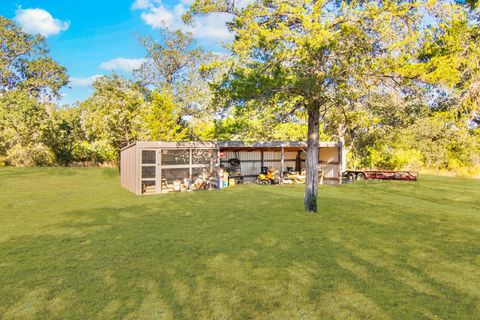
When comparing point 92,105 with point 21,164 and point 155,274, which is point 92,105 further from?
Answer: point 155,274

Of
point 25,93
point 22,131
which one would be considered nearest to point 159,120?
point 22,131

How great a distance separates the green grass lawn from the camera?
3.87 m

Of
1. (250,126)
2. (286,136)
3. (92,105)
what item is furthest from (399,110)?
(92,105)

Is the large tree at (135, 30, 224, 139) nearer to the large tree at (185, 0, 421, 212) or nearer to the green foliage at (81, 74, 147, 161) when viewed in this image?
the green foliage at (81, 74, 147, 161)

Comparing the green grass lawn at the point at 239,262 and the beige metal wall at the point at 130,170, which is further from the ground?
the beige metal wall at the point at 130,170

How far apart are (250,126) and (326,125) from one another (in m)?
16.0

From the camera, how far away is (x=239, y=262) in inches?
213

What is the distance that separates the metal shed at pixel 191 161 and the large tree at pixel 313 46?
6599 millimetres

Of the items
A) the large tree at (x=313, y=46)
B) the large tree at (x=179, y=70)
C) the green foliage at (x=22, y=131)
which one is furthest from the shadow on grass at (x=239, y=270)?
the green foliage at (x=22, y=131)

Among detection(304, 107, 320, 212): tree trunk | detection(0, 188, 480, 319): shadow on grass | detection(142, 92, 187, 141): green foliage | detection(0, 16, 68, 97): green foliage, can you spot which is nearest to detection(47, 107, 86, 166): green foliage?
detection(0, 16, 68, 97): green foliage

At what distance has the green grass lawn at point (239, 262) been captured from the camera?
12.7ft

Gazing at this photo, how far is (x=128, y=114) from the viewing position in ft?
80.7

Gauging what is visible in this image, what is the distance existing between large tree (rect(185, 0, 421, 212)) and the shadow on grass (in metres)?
3.63

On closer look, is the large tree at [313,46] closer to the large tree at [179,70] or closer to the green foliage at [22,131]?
the large tree at [179,70]
